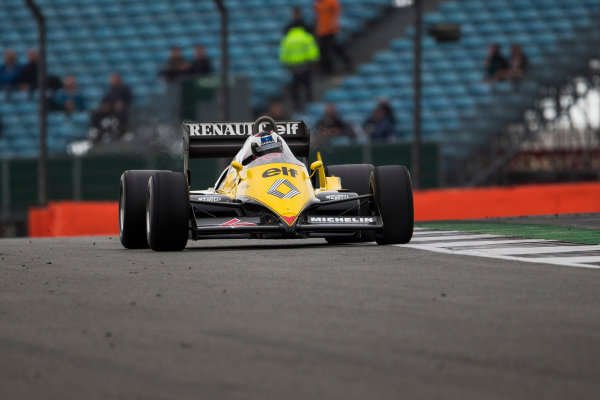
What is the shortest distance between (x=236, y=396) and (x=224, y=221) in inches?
271

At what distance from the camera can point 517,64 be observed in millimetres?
26391

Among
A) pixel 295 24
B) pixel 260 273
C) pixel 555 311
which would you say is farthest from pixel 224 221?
pixel 295 24

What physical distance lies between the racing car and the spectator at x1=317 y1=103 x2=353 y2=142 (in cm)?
1117

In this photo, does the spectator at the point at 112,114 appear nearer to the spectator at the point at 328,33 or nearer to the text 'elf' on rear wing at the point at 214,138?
the spectator at the point at 328,33

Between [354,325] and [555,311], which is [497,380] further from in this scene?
[555,311]

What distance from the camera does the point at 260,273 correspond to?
9117 millimetres

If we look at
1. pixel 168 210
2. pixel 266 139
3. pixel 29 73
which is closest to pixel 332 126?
pixel 29 73

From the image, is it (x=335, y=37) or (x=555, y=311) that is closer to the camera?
(x=555, y=311)

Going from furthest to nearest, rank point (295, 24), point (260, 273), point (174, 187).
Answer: point (295, 24), point (174, 187), point (260, 273)

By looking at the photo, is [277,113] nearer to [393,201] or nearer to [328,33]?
[328,33]

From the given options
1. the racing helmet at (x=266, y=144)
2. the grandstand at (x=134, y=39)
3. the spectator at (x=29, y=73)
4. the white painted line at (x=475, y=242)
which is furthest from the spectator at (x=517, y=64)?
the racing helmet at (x=266, y=144)

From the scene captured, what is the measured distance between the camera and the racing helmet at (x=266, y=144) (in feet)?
41.2

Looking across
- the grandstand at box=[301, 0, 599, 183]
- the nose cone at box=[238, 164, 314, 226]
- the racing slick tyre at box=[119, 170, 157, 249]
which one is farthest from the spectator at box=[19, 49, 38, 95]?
the nose cone at box=[238, 164, 314, 226]

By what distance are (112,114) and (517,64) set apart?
8.47 meters
